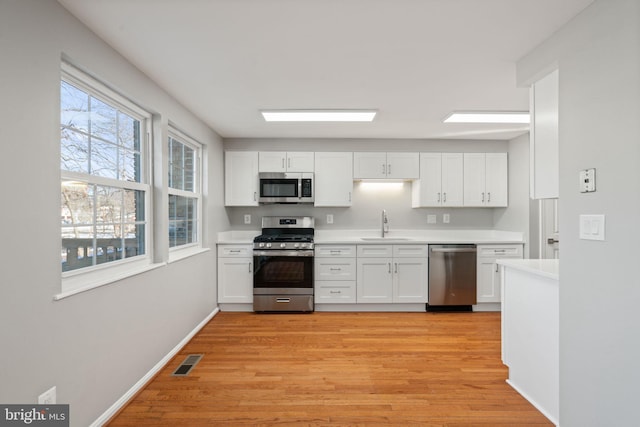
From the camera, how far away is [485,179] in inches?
174

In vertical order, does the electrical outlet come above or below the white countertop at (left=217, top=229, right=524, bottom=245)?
below

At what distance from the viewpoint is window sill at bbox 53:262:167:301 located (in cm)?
170

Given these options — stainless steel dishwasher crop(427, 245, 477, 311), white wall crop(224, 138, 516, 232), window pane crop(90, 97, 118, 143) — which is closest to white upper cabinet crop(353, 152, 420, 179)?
white wall crop(224, 138, 516, 232)

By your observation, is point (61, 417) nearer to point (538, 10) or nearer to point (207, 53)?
point (207, 53)

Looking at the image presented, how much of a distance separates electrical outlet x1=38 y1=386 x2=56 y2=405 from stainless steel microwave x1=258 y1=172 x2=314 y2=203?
299 centimetres

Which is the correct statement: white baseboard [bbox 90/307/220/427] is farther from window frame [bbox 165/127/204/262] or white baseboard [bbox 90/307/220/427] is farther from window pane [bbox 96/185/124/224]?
window pane [bbox 96/185/124/224]

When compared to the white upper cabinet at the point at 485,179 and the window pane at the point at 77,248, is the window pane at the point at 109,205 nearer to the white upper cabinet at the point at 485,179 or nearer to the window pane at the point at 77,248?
the window pane at the point at 77,248

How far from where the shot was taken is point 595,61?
1.56 m

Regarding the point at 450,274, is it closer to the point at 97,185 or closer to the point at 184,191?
the point at 184,191

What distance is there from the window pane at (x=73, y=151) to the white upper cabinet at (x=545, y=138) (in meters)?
2.76

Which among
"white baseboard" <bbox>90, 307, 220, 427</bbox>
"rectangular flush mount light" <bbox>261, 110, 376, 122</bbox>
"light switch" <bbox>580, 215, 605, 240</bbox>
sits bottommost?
"white baseboard" <bbox>90, 307, 220, 427</bbox>

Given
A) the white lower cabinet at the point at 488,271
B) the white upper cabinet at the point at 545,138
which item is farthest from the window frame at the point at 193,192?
the white lower cabinet at the point at 488,271

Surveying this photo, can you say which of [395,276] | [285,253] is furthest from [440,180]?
[285,253]

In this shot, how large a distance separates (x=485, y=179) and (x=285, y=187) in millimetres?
2758
